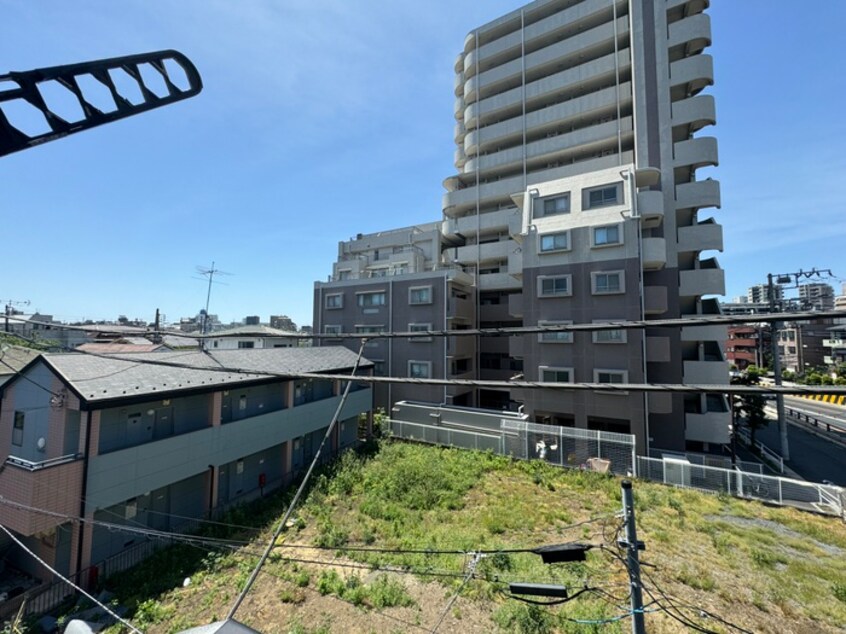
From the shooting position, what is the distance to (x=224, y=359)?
17.4m

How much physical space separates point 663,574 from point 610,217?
17.0 m

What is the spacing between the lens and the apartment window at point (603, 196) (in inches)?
810

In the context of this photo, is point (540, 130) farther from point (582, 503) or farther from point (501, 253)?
point (582, 503)

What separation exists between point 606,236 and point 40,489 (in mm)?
24805

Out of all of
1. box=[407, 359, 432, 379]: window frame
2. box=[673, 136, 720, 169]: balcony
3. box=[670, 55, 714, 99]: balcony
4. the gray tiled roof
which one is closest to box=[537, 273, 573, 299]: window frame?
box=[407, 359, 432, 379]: window frame

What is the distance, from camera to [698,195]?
2256 cm

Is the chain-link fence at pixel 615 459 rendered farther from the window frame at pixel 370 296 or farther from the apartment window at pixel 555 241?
the window frame at pixel 370 296

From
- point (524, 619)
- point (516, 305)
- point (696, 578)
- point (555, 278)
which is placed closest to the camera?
point (524, 619)

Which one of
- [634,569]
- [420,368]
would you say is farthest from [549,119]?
[634,569]

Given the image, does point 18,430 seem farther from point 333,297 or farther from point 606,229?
point 606,229

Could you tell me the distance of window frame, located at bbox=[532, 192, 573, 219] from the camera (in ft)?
72.1

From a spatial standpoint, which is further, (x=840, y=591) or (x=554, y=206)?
(x=554, y=206)

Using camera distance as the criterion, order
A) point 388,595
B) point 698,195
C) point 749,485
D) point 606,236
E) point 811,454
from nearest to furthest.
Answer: point 388,595
point 749,485
point 606,236
point 811,454
point 698,195

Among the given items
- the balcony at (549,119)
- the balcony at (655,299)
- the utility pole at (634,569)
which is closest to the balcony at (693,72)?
the balcony at (549,119)
